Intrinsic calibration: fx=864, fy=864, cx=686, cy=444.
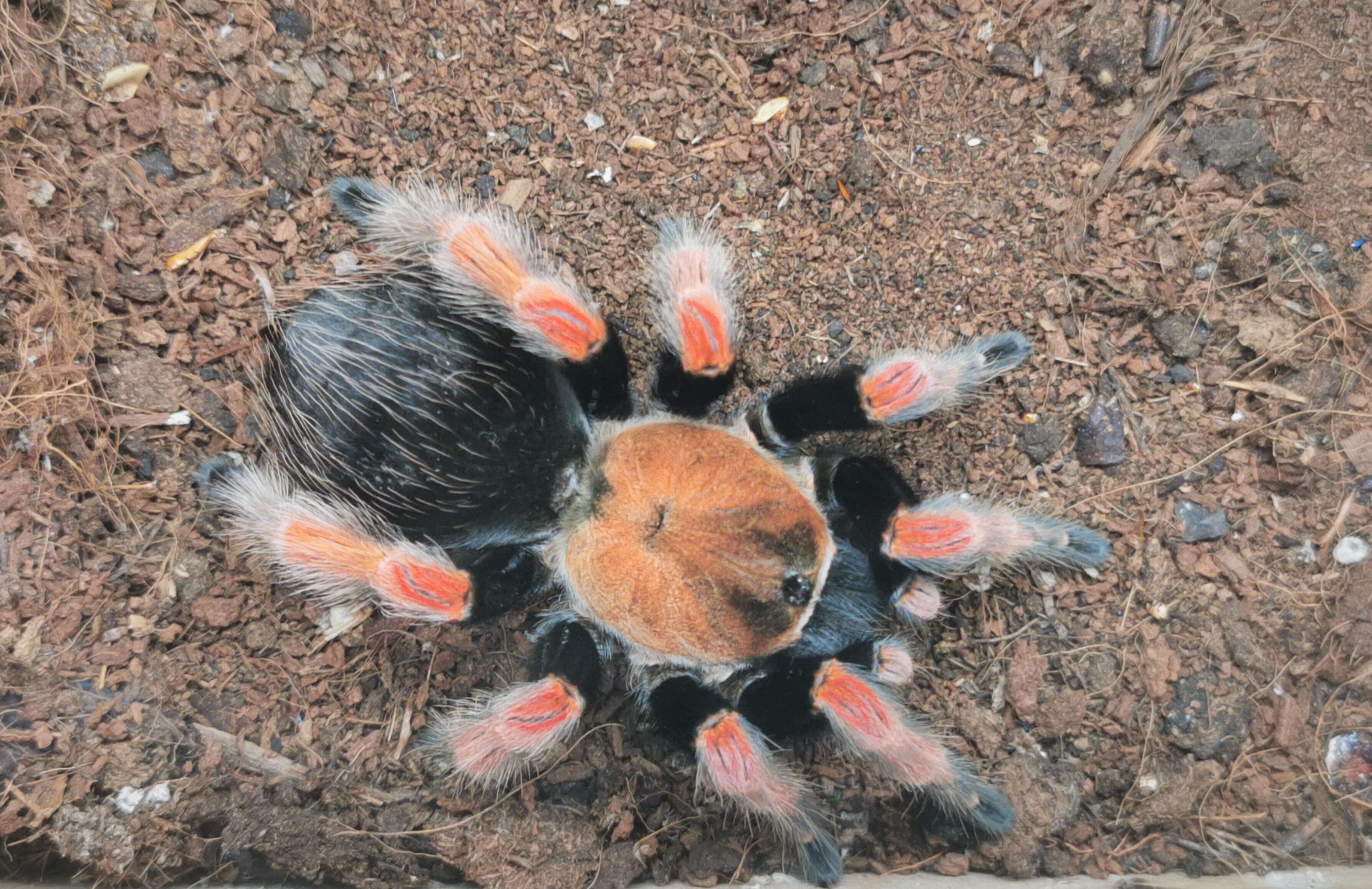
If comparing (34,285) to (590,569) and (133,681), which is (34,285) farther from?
(590,569)

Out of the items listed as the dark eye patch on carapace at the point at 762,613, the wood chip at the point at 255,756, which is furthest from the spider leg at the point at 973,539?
the wood chip at the point at 255,756

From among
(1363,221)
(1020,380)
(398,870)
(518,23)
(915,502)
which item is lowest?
(398,870)

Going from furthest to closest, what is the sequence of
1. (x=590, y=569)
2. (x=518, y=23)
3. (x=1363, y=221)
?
(x=518, y=23) < (x=1363, y=221) < (x=590, y=569)

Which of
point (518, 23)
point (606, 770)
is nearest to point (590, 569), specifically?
point (606, 770)

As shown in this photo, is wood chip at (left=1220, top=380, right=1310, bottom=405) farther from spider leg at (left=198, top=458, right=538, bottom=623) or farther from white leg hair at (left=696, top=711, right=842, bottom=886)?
spider leg at (left=198, top=458, right=538, bottom=623)

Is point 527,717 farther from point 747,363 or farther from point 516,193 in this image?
point 516,193

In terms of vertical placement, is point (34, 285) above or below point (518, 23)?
below

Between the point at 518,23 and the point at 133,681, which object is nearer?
the point at 133,681
